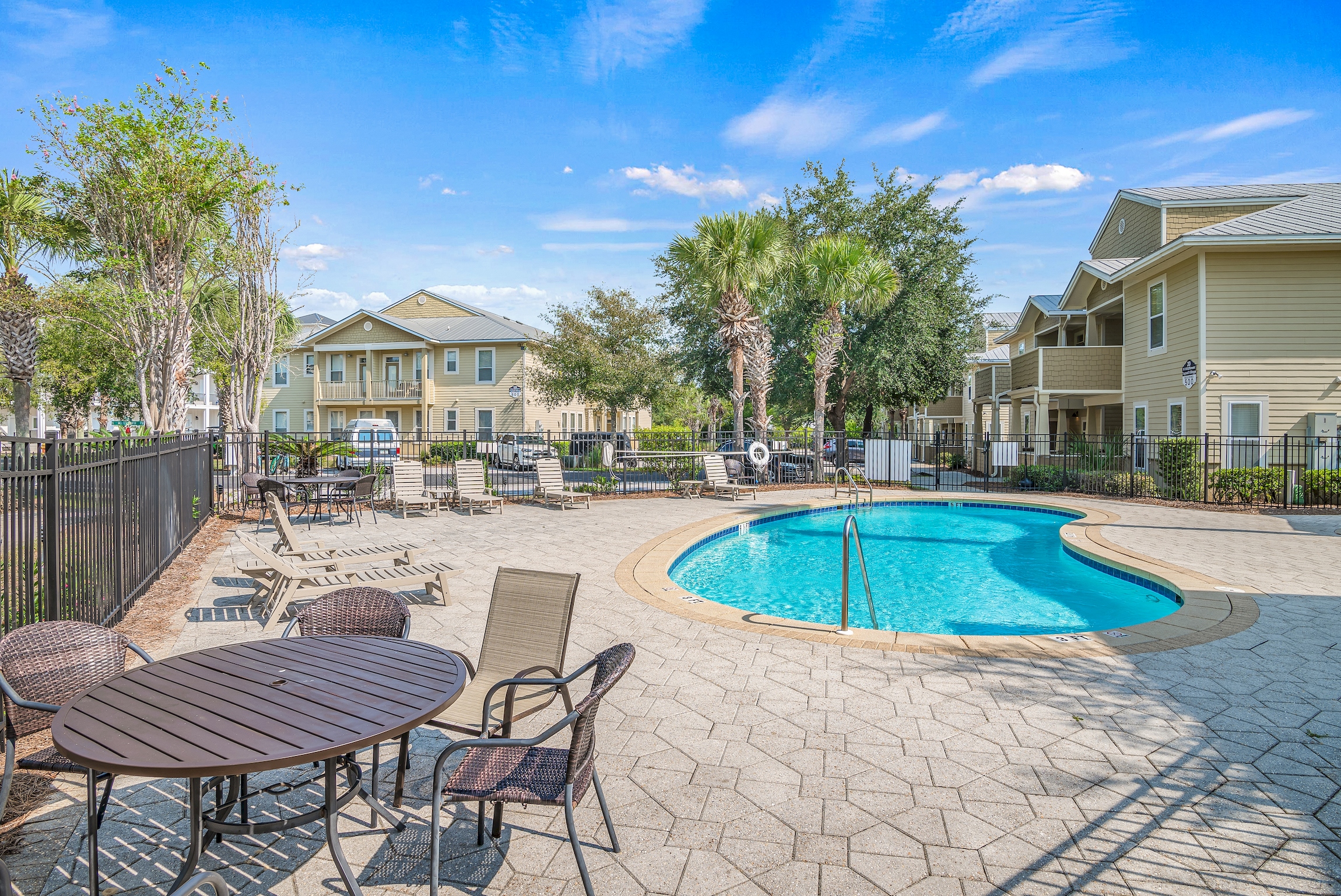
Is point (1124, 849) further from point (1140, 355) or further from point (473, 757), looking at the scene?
point (1140, 355)

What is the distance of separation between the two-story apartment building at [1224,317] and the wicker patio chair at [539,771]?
18239 millimetres

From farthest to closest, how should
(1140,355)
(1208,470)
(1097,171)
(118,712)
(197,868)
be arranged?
(1097,171)
(1140,355)
(1208,470)
(197,868)
(118,712)

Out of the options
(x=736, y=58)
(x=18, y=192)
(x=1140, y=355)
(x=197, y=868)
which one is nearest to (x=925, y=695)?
(x=197, y=868)

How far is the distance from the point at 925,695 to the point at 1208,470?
1507 cm

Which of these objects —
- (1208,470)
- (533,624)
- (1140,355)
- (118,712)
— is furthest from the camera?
(1140,355)

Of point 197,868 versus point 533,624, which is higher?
point 533,624

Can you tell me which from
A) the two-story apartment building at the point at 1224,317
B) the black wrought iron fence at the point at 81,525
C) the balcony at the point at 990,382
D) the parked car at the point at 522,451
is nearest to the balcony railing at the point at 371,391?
the parked car at the point at 522,451

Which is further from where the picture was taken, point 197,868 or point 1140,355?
point 1140,355

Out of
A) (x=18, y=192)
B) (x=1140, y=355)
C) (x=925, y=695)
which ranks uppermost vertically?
(x=18, y=192)

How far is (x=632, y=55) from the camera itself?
615 inches

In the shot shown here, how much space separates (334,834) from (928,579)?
9.07 meters

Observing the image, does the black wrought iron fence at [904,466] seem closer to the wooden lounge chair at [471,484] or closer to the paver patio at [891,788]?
the wooden lounge chair at [471,484]

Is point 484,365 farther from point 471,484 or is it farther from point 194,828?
point 194,828

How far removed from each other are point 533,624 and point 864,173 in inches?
1022
